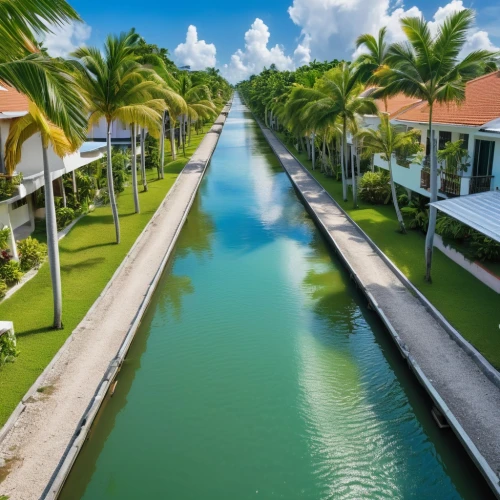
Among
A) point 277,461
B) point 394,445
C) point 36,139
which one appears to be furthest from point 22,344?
point 36,139

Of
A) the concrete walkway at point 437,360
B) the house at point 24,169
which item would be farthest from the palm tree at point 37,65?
the house at point 24,169

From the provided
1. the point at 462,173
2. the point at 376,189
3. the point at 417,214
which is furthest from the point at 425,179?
the point at 376,189

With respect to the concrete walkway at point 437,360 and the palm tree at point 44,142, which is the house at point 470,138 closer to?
the concrete walkway at point 437,360

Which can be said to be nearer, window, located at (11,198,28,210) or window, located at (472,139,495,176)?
window, located at (472,139,495,176)

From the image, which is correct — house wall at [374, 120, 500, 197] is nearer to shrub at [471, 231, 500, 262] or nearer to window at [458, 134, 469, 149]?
window at [458, 134, 469, 149]

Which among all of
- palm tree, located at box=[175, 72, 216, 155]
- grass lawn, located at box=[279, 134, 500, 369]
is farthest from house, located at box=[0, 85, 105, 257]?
palm tree, located at box=[175, 72, 216, 155]
